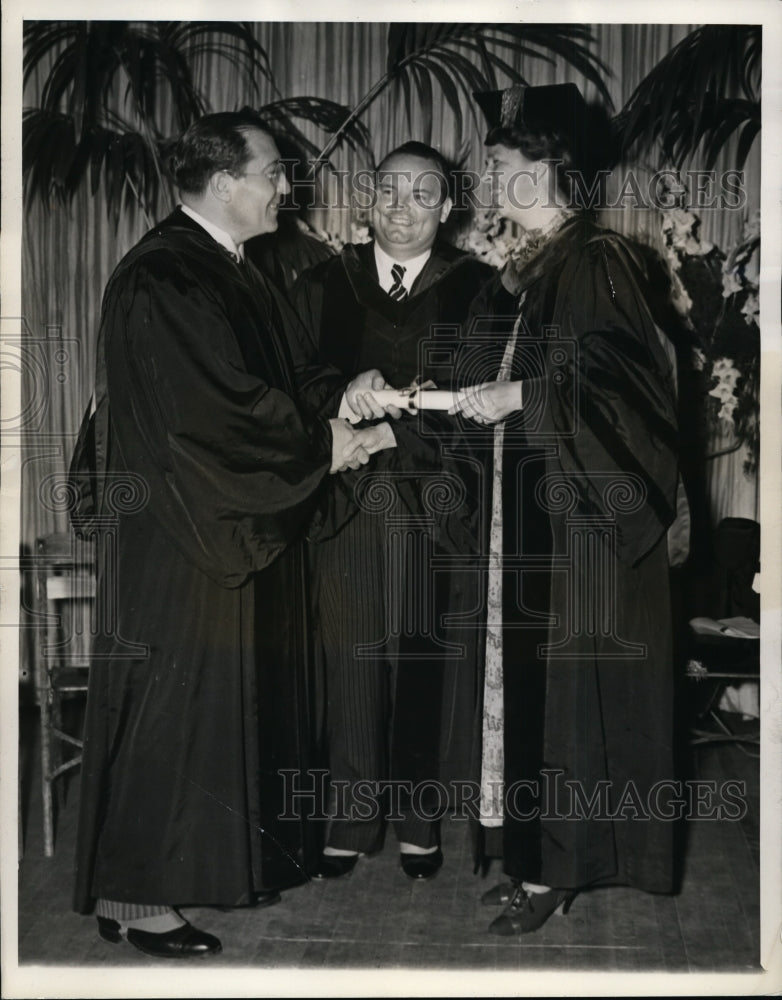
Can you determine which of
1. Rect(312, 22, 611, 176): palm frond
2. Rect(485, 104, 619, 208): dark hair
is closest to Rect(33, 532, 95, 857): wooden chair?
Rect(312, 22, 611, 176): palm frond

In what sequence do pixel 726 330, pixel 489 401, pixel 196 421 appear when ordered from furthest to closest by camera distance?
pixel 726 330 < pixel 489 401 < pixel 196 421

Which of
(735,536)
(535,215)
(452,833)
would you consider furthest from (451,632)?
(535,215)

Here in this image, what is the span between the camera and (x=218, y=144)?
3.64 m

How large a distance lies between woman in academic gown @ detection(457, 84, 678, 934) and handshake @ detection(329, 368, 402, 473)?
0.23 meters

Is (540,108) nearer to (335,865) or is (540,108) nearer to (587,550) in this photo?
(587,550)

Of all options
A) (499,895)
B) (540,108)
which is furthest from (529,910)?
(540,108)

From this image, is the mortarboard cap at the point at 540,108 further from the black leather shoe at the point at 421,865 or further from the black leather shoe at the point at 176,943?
the black leather shoe at the point at 176,943

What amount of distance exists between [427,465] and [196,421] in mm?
632

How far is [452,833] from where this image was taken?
12.5 feet

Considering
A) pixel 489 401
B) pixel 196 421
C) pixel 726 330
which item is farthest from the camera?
pixel 726 330

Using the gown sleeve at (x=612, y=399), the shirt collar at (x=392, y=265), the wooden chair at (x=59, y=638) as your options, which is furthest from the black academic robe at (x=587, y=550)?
the wooden chair at (x=59, y=638)

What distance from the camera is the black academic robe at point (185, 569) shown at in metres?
3.57

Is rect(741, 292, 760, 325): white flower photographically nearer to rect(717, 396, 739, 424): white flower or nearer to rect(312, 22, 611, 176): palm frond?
rect(717, 396, 739, 424): white flower

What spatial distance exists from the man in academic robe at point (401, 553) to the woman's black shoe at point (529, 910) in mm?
233
